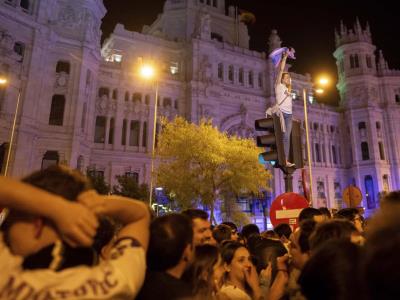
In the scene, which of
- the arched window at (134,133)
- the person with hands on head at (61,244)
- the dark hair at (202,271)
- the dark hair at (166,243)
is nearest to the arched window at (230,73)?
the arched window at (134,133)

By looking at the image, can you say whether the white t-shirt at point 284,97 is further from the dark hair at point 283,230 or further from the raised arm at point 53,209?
the raised arm at point 53,209

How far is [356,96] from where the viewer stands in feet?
161

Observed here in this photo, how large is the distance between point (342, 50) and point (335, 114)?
10789mm

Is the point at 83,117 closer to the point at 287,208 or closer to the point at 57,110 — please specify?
the point at 57,110

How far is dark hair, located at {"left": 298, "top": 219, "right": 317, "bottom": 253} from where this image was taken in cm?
364

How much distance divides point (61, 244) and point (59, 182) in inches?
14.8

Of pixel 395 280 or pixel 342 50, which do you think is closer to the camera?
pixel 395 280

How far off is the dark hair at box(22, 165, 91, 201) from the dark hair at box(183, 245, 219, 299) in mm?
1463

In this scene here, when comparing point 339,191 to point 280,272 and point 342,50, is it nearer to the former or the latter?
point 342,50

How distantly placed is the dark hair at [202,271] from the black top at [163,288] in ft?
1.61

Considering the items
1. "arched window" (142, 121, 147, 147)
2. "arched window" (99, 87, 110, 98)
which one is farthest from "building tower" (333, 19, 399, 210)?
"arched window" (99, 87, 110, 98)

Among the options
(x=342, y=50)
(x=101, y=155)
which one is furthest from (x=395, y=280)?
(x=342, y=50)

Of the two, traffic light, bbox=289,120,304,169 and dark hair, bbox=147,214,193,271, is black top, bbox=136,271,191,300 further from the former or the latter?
traffic light, bbox=289,120,304,169

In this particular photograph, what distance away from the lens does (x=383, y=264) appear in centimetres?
136
